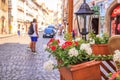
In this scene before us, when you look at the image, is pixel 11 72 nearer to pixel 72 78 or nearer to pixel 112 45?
pixel 112 45

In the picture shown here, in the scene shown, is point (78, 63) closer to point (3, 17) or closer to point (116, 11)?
point (116, 11)


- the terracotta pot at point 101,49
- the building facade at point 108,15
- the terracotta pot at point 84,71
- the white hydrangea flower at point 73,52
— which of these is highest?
the building facade at point 108,15

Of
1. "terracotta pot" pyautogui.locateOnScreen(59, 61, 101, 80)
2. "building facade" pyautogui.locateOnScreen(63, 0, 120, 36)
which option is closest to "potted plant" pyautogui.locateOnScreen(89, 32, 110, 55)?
"terracotta pot" pyautogui.locateOnScreen(59, 61, 101, 80)

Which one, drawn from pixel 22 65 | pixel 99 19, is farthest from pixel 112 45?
pixel 99 19

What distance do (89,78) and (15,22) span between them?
58905 millimetres

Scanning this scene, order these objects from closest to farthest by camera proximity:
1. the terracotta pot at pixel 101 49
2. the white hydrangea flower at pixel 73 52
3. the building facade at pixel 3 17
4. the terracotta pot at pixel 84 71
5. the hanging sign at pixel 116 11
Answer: the terracotta pot at pixel 84 71 < the white hydrangea flower at pixel 73 52 < the terracotta pot at pixel 101 49 < the hanging sign at pixel 116 11 < the building facade at pixel 3 17

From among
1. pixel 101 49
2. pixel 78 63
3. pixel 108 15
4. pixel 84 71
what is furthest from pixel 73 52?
pixel 108 15

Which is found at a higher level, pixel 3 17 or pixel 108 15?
pixel 3 17

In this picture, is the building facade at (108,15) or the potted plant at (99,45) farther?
the building facade at (108,15)

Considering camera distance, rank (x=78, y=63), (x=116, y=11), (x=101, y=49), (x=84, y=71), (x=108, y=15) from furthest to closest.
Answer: (x=108, y=15) < (x=116, y=11) < (x=101, y=49) < (x=78, y=63) < (x=84, y=71)

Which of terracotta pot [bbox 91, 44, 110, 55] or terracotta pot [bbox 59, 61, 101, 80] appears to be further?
terracotta pot [bbox 91, 44, 110, 55]

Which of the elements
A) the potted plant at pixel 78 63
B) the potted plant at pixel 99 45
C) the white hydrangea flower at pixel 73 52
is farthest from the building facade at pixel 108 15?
the white hydrangea flower at pixel 73 52

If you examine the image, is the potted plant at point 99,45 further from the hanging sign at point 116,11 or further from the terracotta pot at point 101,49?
the hanging sign at point 116,11

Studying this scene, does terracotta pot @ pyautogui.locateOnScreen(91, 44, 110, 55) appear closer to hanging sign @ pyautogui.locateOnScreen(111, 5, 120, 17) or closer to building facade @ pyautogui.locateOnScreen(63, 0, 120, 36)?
building facade @ pyautogui.locateOnScreen(63, 0, 120, 36)
